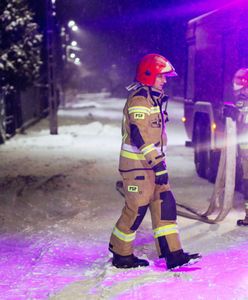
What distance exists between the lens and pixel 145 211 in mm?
4766

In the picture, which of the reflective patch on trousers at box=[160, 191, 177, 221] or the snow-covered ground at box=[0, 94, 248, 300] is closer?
the snow-covered ground at box=[0, 94, 248, 300]

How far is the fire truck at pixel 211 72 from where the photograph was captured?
24.9 feet

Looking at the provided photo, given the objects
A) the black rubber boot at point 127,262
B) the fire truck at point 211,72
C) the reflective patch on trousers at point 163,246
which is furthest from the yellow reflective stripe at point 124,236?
the fire truck at point 211,72

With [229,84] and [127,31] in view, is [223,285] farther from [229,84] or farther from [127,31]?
[127,31]

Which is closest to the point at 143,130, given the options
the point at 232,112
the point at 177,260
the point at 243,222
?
the point at 177,260

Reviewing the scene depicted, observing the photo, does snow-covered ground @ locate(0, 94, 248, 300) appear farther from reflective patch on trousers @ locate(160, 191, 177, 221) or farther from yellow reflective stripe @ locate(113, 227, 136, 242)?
reflective patch on trousers @ locate(160, 191, 177, 221)

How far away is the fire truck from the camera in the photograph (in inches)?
299

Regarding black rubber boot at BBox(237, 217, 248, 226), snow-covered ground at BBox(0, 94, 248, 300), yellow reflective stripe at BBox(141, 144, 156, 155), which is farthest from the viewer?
black rubber boot at BBox(237, 217, 248, 226)

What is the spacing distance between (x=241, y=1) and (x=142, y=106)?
3.75m

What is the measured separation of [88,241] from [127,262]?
3.59 feet

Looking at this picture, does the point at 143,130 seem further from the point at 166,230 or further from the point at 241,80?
the point at 241,80

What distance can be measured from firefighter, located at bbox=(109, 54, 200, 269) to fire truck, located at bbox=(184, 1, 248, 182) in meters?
2.92

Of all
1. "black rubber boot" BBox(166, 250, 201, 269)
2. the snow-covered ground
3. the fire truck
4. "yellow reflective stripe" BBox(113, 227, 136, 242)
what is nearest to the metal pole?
the snow-covered ground

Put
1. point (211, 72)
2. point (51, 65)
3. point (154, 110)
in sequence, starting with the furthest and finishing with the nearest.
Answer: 1. point (51, 65)
2. point (211, 72)
3. point (154, 110)
